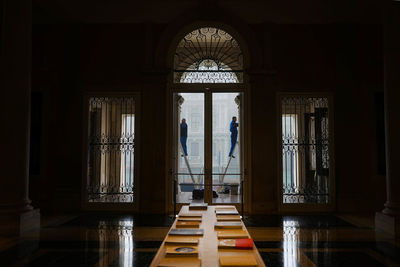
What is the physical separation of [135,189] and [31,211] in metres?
2.29

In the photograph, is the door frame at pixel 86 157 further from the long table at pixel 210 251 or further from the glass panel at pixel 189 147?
the long table at pixel 210 251

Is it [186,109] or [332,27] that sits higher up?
[332,27]

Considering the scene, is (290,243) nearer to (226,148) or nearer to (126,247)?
(126,247)

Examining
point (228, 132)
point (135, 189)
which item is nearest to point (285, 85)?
point (228, 132)

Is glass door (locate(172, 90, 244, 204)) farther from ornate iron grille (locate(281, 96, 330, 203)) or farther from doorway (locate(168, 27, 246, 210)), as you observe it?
ornate iron grille (locate(281, 96, 330, 203))

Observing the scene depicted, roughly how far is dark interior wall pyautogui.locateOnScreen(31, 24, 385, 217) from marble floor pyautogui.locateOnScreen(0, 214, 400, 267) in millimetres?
823

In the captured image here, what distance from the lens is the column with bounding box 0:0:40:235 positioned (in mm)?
5168

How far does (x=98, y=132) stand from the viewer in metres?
7.60

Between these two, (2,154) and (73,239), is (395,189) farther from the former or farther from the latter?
(2,154)

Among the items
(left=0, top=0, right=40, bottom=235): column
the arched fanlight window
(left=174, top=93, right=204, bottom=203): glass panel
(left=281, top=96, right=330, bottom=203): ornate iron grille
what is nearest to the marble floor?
(left=0, top=0, right=40, bottom=235): column

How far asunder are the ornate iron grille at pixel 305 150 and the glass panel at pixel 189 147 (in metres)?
1.77

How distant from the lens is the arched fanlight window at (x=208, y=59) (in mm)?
7738

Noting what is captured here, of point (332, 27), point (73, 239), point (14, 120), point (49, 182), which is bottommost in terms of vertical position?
point (73, 239)

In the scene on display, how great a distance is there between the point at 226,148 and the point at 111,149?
2477 mm
